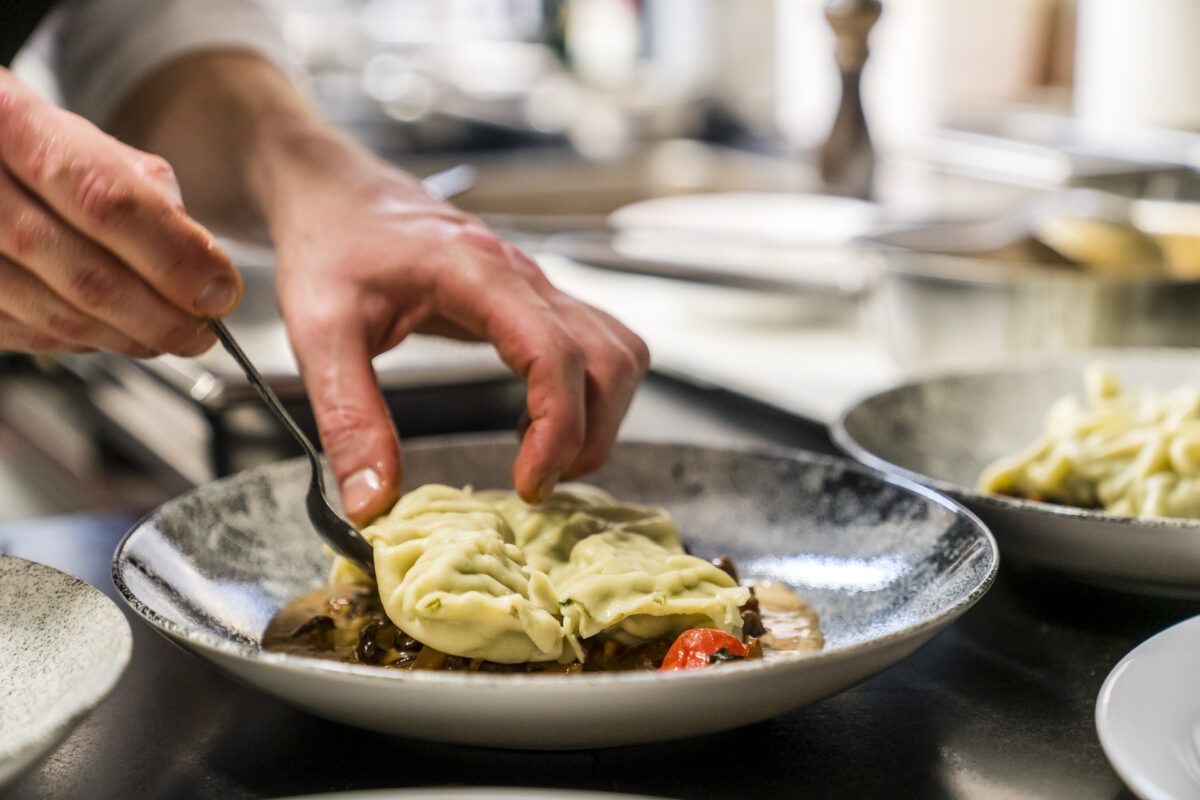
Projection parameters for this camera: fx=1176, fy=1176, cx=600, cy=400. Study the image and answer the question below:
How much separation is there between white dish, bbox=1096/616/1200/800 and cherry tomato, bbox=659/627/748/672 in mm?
259

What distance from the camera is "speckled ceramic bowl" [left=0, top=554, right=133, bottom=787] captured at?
66cm

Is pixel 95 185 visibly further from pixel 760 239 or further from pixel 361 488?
pixel 760 239

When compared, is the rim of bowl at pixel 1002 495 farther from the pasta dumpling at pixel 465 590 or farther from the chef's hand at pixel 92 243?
the chef's hand at pixel 92 243

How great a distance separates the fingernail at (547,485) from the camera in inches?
42.4

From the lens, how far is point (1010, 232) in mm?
2004

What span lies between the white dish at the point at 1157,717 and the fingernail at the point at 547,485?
50 cm

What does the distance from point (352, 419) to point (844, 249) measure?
1.09 meters

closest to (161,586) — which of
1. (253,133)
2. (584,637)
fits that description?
(584,637)

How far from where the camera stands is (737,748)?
837 millimetres

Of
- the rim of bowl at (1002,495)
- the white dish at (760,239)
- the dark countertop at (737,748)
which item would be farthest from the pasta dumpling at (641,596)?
the white dish at (760,239)

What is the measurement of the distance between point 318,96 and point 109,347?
25.8 ft

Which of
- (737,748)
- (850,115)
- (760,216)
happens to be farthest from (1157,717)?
(760,216)

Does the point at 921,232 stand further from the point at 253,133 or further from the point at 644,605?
the point at 644,605

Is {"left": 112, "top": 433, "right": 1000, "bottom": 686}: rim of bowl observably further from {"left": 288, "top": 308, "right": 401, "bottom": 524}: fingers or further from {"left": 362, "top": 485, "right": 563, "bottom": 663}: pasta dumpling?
{"left": 288, "top": 308, "right": 401, "bottom": 524}: fingers
